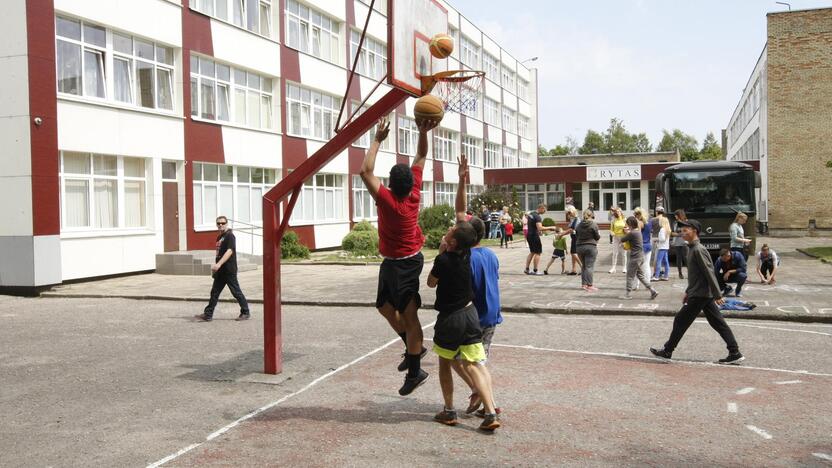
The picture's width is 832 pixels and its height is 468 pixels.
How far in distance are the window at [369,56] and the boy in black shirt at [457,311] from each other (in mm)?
31308

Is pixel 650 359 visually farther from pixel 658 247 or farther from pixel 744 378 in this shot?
pixel 658 247

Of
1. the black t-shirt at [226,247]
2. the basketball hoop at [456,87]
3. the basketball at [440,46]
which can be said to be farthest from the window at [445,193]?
the basketball at [440,46]

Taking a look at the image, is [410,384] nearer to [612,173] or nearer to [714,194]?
[714,194]

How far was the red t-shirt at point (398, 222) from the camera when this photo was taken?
6.61 metres

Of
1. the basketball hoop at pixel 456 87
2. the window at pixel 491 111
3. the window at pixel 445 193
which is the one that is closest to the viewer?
the basketball hoop at pixel 456 87

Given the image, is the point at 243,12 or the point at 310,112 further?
the point at 310,112

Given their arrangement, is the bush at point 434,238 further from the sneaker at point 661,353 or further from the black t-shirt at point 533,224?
the sneaker at point 661,353

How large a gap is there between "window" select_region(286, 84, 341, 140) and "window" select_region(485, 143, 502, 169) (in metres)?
26.7

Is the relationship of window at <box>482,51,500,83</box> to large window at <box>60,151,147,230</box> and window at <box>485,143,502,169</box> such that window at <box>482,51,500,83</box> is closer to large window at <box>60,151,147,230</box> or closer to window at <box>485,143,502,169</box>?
window at <box>485,143,502,169</box>

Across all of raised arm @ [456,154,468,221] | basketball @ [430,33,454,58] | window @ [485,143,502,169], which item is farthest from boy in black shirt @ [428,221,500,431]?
window @ [485,143,502,169]

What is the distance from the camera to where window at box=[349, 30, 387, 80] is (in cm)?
3641

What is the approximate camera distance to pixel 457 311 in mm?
6105

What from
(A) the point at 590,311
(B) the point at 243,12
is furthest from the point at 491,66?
(A) the point at 590,311

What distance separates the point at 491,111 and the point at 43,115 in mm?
46663
